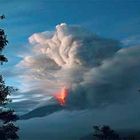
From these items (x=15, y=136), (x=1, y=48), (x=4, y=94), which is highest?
(x=1, y=48)

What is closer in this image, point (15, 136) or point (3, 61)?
point (3, 61)

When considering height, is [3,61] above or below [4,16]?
below

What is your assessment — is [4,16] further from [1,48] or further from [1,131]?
[1,131]

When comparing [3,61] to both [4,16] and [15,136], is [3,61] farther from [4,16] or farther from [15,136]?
[15,136]

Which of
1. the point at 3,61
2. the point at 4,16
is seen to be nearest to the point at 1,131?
the point at 3,61

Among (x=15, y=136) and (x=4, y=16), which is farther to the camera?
(x=15, y=136)

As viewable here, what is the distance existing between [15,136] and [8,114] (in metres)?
3.11

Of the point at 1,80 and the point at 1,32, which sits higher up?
the point at 1,32

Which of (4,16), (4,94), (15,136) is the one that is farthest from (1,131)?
(4,16)

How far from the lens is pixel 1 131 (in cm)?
5528

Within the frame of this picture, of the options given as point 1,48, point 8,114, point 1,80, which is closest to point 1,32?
point 1,48

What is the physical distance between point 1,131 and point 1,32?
12.0 meters

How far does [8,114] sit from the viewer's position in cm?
5375

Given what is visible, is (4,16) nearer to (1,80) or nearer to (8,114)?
(1,80)
